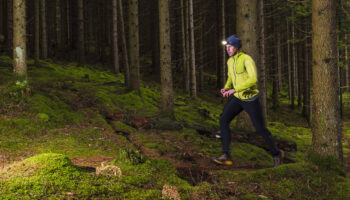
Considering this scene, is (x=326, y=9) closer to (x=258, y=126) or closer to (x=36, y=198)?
(x=258, y=126)

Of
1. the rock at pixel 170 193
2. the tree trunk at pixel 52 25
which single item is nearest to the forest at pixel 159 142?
the rock at pixel 170 193

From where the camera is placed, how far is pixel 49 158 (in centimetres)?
333

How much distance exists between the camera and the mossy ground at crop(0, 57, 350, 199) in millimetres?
3107

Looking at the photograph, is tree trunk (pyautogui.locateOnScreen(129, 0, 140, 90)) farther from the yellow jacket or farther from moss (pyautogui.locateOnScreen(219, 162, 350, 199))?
moss (pyautogui.locateOnScreen(219, 162, 350, 199))

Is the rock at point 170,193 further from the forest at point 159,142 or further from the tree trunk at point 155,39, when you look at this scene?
the tree trunk at point 155,39

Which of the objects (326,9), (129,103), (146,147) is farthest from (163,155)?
(129,103)

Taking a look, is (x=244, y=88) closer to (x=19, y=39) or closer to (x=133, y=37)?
(x=19, y=39)

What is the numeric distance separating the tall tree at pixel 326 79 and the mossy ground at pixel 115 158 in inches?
24.5

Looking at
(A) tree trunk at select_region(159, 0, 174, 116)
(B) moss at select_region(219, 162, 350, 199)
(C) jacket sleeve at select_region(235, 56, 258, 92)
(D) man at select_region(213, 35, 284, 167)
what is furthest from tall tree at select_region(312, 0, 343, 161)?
(A) tree trunk at select_region(159, 0, 174, 116)

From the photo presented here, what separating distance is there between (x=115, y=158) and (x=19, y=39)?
624cm

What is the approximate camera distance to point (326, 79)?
5.57 m

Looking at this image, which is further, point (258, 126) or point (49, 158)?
point (258, 126)

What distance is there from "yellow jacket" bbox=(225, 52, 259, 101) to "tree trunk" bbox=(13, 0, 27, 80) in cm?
722

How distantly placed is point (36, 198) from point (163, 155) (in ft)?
12.9
